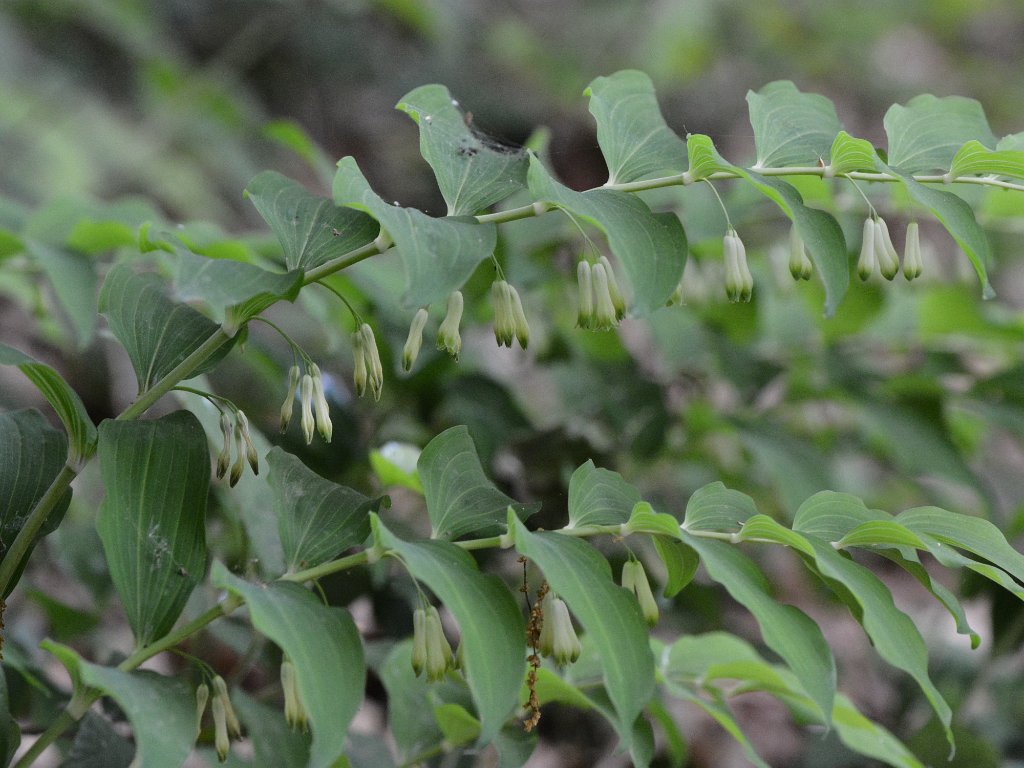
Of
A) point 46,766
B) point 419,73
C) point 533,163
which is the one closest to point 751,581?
point 533,163

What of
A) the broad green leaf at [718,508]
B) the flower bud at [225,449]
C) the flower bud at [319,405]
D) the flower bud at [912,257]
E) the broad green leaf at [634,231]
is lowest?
the broad green leaf at [718,508]

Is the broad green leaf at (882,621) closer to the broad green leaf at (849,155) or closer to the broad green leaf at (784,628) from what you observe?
the broad green leaf at (784,628)

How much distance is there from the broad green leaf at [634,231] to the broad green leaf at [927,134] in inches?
8.7

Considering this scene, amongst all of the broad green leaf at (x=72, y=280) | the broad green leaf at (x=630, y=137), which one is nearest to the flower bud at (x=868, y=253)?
the broad green leaf at (x=630, y=137)

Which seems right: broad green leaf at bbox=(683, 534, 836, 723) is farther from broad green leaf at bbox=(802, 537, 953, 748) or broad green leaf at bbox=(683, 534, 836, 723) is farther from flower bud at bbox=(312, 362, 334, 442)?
flower bud at bbox=(312, 362, 334, 442)

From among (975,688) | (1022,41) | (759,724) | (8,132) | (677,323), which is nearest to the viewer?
(975,688)

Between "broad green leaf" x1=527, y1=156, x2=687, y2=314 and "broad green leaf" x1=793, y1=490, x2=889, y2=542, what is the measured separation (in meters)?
0.22

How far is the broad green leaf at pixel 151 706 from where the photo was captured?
2.15ft

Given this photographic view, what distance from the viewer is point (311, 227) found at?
0.78 m

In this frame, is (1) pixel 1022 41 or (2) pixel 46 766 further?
(1) pixel 1022 41

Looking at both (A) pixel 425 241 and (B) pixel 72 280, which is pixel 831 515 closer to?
(A) pixel 425 241

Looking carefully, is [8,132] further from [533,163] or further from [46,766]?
[533,163]

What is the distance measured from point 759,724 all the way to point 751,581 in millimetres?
1721

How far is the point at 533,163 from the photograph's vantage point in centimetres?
74
